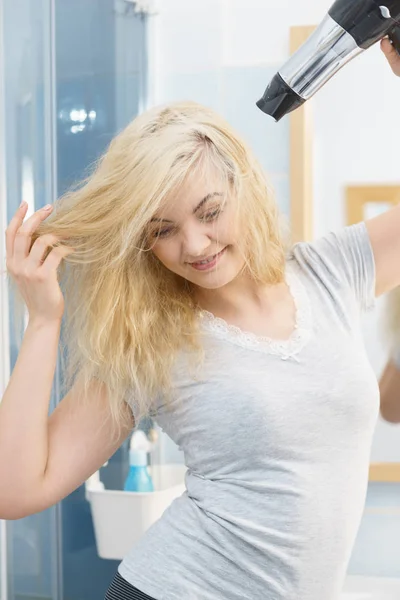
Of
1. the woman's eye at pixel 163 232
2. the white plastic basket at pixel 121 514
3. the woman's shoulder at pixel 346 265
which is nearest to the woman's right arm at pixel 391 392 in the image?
the woman's shoulder at pixel 346 265

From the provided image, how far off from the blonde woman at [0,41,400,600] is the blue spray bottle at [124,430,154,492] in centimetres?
74

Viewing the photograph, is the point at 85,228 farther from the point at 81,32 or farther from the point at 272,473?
the point at 81,32

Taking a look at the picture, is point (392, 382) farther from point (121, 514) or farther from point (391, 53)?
point (121, 514)

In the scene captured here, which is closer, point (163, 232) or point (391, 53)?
point (391, 53)

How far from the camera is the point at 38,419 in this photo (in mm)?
1079

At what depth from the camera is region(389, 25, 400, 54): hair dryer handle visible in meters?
0.88

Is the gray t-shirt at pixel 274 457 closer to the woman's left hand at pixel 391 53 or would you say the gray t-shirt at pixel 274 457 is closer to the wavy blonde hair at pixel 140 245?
the wavy blonde hair at pixel 140 245

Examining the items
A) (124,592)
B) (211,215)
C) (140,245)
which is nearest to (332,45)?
(211,215)

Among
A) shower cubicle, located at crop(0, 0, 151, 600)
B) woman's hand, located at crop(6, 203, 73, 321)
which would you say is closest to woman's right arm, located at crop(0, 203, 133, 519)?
woman's hand, located at crop(6, 203, 73, 321)

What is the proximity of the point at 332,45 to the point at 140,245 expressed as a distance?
15.5 inches

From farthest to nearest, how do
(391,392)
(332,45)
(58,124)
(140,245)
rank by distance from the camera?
(58,124) → (391,392) → (140,245) → (332,45)

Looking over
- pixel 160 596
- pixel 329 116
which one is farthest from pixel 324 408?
Answer: pixel 329 116

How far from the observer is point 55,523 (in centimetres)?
189

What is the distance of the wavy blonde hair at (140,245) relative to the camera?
41.6 inches
